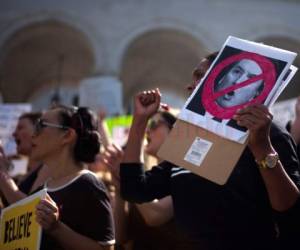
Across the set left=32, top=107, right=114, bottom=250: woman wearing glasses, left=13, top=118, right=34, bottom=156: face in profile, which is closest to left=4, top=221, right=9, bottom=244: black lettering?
left=32, top=107, right=114, bottom=250: woman wearing glasses

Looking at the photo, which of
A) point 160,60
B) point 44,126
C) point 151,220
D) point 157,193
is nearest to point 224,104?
point 157,193

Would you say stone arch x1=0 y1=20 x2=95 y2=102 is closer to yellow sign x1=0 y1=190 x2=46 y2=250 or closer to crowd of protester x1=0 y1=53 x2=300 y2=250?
crowd of protester x1=0 y1=53 x2=300 y2=250

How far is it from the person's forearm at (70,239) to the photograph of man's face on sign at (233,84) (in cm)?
81

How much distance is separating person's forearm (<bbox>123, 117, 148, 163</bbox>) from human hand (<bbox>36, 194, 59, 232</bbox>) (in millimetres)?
406

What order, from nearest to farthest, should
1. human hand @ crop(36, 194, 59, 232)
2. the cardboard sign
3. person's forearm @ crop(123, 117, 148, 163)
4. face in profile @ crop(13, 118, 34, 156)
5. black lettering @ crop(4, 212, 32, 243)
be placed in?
the cardboard sign, human hand @ crop(36, 194, 59, 232), person's forearm @ crop(123, 117, 148, 163), black lettering @ crop(4, 212, 32, 243), face in profile @ crop(13, 118, 34, 156)

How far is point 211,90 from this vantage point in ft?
6.79

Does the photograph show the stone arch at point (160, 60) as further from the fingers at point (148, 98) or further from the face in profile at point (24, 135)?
the fingers at point (148, 98)

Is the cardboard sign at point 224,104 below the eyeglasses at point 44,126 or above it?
above

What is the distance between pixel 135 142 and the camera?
2434 millimetres

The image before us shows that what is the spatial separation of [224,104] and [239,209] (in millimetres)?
444

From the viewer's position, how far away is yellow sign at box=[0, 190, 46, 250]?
2432mm

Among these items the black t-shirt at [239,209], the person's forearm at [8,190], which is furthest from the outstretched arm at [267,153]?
the person's forearm at [8,190]

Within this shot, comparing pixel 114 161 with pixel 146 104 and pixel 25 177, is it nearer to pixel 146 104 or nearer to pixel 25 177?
pixel 146 104

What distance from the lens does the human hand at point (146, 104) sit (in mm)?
2447
